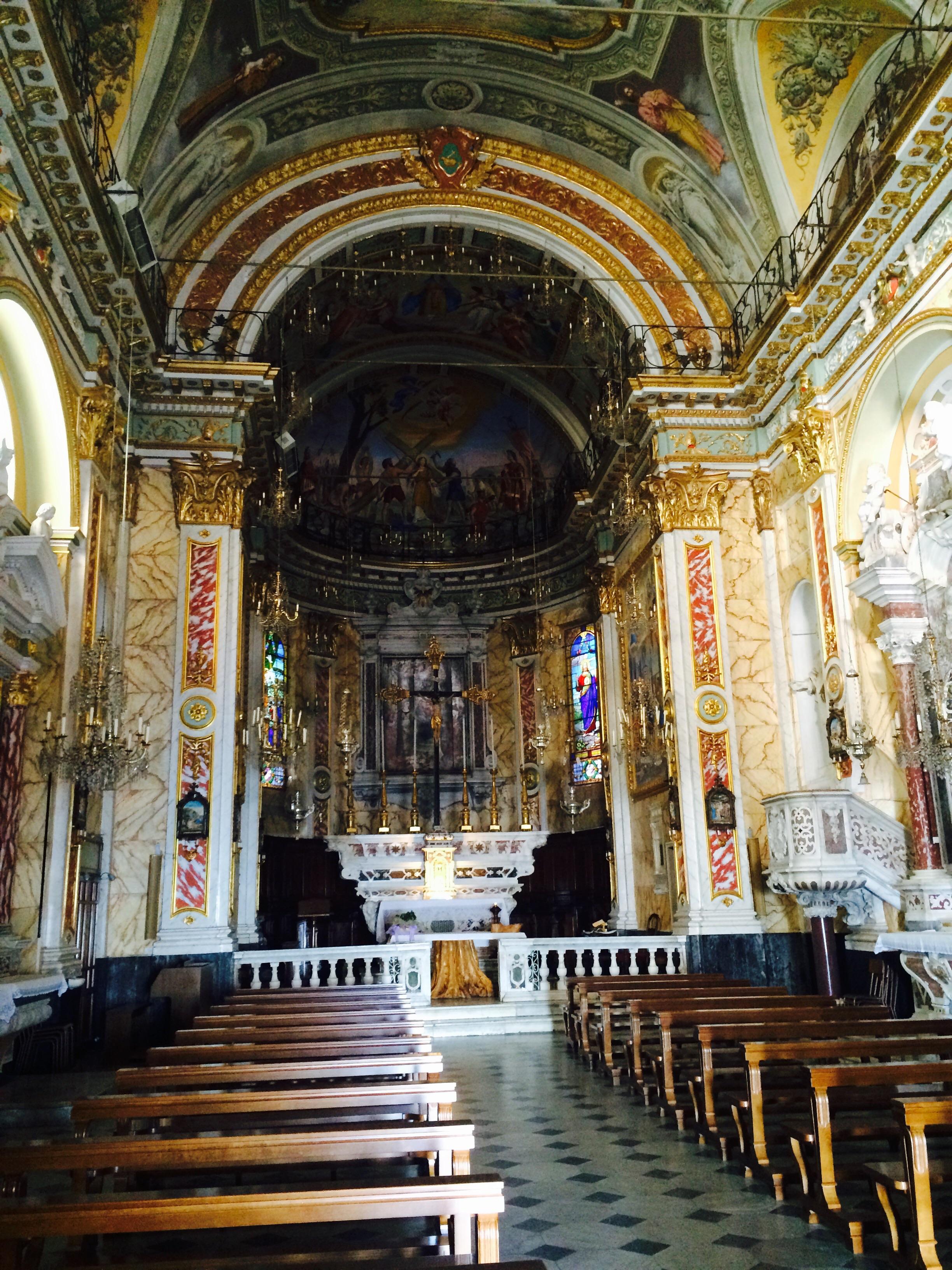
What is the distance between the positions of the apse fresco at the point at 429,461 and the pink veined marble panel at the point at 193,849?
975 centimetres

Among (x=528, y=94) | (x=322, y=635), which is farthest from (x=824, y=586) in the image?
(x=322, y=635)

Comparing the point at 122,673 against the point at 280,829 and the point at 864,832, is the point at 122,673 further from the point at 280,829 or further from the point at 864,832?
the point at 280,829

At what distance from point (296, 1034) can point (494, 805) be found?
52.0ft

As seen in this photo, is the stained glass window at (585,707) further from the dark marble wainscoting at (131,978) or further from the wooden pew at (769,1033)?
the wooden pew at (769,1033)

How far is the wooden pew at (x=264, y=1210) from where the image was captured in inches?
113

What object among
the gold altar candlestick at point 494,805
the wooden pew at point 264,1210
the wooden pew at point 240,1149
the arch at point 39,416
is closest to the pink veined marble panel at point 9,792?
the arch at point 39,416

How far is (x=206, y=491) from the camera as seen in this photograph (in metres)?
14.5

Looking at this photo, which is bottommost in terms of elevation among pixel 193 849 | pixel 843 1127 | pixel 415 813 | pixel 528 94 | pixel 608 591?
pixel 843 1127

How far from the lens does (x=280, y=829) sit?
67.9 ft

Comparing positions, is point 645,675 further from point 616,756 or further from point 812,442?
point 812,442

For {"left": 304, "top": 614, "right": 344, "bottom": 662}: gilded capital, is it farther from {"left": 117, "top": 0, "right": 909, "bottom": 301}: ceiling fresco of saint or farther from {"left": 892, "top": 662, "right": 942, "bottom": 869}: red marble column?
{"left": 892, "top": 662, "right": 942, "bottom": 869}: red marble column

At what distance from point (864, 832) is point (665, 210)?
9.81 metres

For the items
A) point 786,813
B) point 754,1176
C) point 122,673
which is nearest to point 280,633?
point 122,673

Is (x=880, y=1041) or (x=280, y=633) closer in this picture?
(x=880, y=1041)
